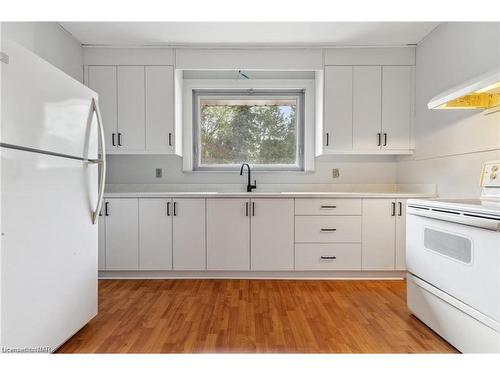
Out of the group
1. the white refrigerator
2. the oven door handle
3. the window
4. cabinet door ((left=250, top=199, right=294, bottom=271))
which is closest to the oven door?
the oven door handle

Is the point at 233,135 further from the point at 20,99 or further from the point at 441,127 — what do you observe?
the point at 20,99

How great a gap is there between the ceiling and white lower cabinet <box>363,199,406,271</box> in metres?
1.65

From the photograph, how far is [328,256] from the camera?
9.68 feet

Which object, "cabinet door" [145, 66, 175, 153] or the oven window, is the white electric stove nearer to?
the oven window

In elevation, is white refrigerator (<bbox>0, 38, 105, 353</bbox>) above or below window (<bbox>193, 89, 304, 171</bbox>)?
below

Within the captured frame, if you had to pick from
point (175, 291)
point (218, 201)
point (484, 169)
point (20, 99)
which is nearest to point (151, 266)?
point (175, 291)

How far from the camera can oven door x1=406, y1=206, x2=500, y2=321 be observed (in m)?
1.38

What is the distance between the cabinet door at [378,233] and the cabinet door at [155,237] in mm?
1923

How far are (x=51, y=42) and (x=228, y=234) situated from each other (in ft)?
7.87

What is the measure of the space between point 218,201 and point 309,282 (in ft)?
3.86

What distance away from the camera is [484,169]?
2.04 metres

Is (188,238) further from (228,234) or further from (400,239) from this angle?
(400,239)

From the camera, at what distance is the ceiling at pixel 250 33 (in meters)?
2.79

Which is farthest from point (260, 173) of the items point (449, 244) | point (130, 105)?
point (449, 244)
